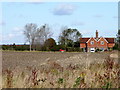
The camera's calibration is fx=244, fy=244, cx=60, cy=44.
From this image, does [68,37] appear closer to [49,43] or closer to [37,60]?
[49,43]

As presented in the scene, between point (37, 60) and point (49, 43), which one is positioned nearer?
point (37, 60)

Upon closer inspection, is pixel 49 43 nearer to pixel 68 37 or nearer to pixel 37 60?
pixel 68 37

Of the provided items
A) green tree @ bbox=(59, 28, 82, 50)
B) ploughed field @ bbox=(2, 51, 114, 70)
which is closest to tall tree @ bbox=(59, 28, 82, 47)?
green tree @ bbox=(59, 28, 82, 50)

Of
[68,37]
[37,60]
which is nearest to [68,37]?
[68,37]

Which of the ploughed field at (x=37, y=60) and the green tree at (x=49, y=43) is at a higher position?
the green tree at (x=49, y=43)

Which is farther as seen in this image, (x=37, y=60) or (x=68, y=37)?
(x=68, y=37)

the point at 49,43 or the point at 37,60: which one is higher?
the point at 49,43

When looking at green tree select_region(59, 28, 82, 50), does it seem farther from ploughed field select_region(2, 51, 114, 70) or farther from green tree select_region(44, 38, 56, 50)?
ploughed field select_region(2, 51, 114, 70)

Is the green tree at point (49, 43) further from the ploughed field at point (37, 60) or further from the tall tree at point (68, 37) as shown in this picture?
the ploughed field at point (37, 60)

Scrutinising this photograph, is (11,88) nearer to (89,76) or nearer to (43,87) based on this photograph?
(43,87)

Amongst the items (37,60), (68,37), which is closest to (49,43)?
(68,37)

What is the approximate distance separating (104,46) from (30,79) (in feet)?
205

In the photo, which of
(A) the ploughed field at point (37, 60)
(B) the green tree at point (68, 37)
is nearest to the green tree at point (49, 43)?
(B) the green tree at point (68, 37)

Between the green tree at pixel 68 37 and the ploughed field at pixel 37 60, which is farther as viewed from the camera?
the green tree at pixel 68 37
